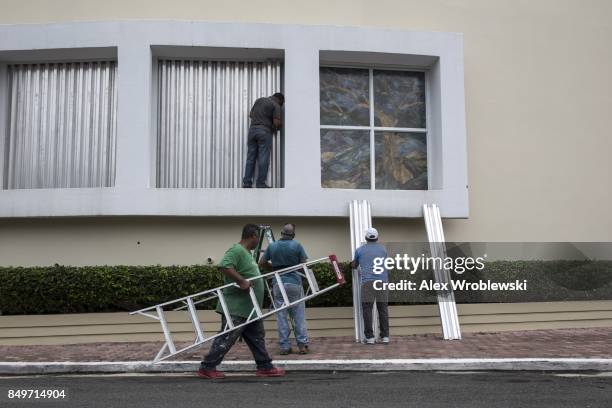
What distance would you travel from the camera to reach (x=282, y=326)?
938cm

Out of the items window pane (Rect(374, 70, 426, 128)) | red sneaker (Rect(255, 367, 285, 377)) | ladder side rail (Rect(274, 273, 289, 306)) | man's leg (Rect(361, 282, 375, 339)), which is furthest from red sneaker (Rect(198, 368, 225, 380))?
window pane (Rect(374, 70, 426, 128))

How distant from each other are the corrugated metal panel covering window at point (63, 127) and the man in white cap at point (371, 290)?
14.6 feet

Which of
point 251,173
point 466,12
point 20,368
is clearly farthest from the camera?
point 466,12

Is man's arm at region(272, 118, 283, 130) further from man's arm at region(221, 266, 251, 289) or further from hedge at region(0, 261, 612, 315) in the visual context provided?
man's arm at region(221, 266, 251, 289)

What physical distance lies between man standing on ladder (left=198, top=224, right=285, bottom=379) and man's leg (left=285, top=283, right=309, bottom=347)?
1439 millimetres

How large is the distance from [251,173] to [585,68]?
20.8ft

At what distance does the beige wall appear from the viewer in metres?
11.8

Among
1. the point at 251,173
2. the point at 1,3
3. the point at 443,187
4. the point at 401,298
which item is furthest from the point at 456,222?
the point at 1,3

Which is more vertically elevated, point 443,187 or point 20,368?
point 443,187

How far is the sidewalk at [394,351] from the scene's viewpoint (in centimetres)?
849

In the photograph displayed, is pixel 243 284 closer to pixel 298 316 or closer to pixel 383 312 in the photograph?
pixel 298 316

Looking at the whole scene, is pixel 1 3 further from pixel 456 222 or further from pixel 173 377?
pixel 456 222

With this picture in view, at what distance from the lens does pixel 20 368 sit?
8.51 m

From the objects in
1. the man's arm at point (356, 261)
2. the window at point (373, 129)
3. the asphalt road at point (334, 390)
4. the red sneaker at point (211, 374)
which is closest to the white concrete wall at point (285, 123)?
the window at point (373, 129)
